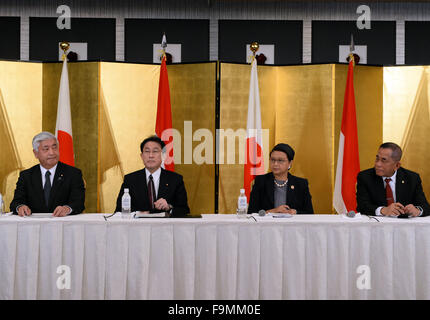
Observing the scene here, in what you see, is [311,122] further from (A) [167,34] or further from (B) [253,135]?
(A) [167,34]

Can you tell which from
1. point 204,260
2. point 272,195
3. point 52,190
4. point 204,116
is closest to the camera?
point 204,260

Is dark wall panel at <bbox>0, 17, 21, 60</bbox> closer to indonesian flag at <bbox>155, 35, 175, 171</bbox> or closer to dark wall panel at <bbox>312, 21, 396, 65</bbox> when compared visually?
indonesian flag at <bbox>155, 35, 175, 171</bbox>

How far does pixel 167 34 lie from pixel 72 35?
1321mm

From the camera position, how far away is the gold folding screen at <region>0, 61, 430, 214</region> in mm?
5129

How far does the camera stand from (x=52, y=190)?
3.45 m

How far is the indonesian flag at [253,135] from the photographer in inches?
194

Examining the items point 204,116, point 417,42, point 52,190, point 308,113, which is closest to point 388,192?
point 308,113

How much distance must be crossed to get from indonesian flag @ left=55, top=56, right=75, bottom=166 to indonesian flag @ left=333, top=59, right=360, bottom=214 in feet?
9.96

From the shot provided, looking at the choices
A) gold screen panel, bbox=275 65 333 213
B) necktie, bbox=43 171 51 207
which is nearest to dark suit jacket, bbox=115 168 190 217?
necktie, bbox=43 171 51 207

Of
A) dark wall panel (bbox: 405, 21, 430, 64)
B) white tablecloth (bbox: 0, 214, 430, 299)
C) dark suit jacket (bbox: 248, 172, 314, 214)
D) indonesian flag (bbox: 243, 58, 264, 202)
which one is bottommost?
white tablecloth (bbox: 0, 214, 430, 299)

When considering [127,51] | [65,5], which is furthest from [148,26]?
[65,5]
